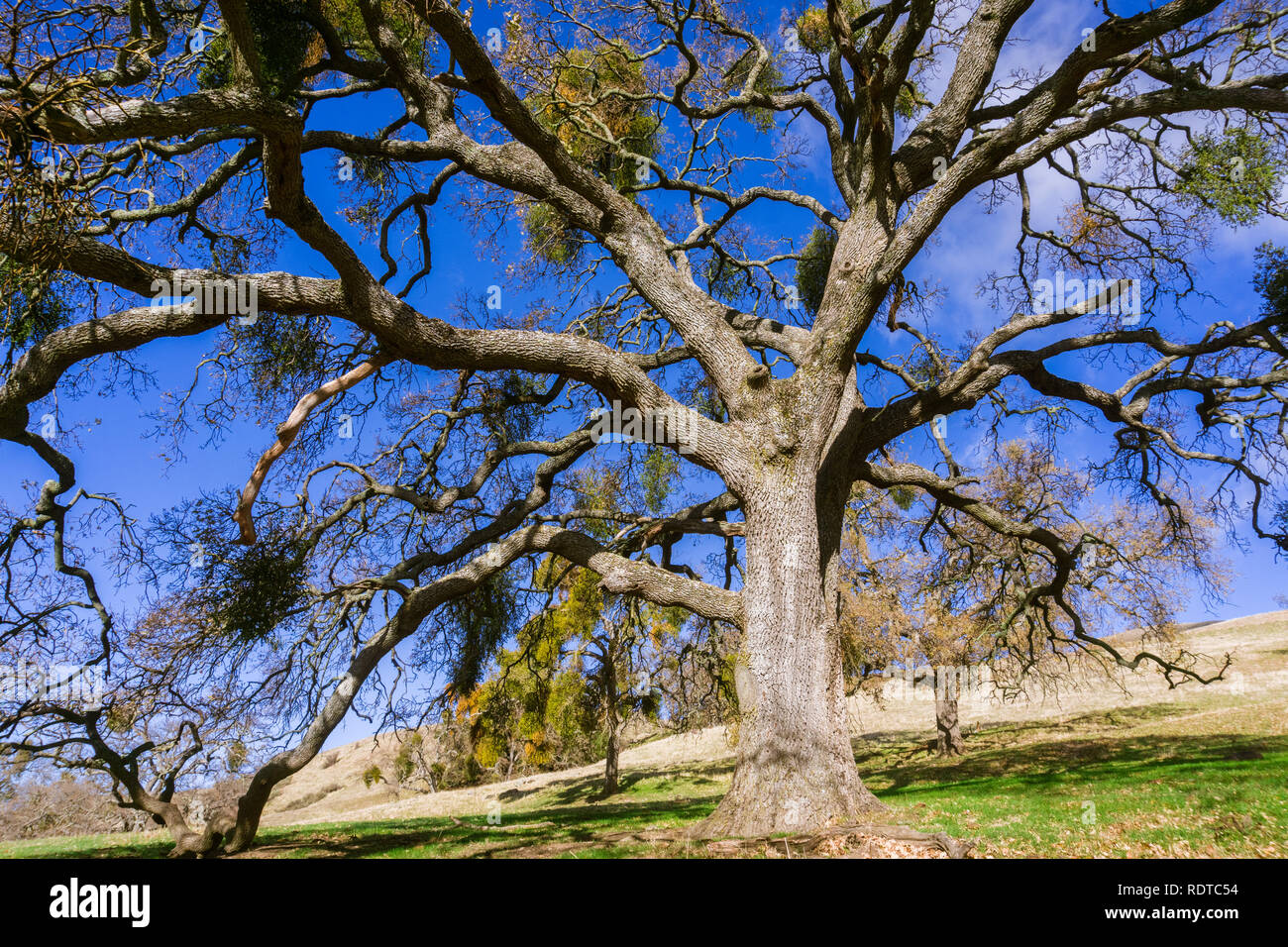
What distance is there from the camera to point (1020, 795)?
25.8ft

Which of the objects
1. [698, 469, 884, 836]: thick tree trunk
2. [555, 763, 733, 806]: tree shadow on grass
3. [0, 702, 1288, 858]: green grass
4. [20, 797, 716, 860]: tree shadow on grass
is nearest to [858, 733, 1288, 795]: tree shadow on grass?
[0, 702, 1288, 858]: green grass

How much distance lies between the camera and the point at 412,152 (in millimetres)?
7348

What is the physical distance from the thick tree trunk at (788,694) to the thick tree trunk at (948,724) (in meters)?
10.3

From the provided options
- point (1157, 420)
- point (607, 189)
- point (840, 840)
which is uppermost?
point (607, 189)

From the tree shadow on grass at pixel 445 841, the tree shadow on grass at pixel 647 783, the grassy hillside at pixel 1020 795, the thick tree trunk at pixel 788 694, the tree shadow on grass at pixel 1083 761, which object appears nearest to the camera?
the grassy hillside at pixel 1020 795

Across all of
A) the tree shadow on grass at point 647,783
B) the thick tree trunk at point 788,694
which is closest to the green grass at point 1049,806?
the tree shadow on grass at point 647,783

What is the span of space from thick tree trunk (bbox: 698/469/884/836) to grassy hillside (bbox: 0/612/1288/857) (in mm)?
584

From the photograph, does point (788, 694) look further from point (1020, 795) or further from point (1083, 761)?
point (1083, 761)

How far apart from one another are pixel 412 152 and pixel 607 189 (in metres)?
2.01

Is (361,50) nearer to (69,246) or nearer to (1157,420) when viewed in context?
(69,246)

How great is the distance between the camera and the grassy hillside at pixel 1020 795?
5.29 metres

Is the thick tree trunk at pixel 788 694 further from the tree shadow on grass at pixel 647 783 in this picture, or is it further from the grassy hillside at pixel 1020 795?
the tree shadow on grass at pixel 647 783

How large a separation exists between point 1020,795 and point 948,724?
879 centimetres

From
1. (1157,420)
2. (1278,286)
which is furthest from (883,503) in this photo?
(1278,286)
